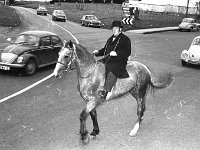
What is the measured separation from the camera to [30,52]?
12125 mm

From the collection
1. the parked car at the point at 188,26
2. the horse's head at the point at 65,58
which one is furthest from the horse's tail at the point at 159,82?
the parked car at the point at 188,26

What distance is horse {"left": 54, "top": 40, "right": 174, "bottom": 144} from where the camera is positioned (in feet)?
18.4

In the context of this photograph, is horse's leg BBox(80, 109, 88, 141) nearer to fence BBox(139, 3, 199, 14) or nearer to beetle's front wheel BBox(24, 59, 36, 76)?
beetle's front wheel BBox(24, 59, 36, 76)

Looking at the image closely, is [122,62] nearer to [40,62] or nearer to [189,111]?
[189,111]

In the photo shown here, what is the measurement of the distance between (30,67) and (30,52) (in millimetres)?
629

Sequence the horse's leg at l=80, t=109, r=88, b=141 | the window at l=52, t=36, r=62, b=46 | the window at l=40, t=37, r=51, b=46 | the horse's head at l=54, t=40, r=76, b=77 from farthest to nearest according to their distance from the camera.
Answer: the window at l=52, t=36, r=62, b=46 → the window at l=40, t=37, r=51, b=46 → the horse's leg at l=80, t=109, r=88, b=141 → the horse's head at l=54, t=40, r=76, b=77

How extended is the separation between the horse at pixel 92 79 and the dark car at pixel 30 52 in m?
6.24

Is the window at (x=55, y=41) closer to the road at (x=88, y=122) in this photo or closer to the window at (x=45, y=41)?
the window at (x=45, y=41)

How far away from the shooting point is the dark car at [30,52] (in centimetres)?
1166

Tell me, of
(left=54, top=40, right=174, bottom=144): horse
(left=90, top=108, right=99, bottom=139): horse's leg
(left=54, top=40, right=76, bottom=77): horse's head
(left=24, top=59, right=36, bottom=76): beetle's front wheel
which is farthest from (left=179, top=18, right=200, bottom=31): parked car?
(left=54, top=40, right=76, bottom=77): horse's head

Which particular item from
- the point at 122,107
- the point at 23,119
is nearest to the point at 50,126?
the point at 23,119

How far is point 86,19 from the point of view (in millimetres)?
39062

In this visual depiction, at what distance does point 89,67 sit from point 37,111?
272 centimetres

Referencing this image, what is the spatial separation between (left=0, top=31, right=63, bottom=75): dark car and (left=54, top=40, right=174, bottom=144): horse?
624 cm
